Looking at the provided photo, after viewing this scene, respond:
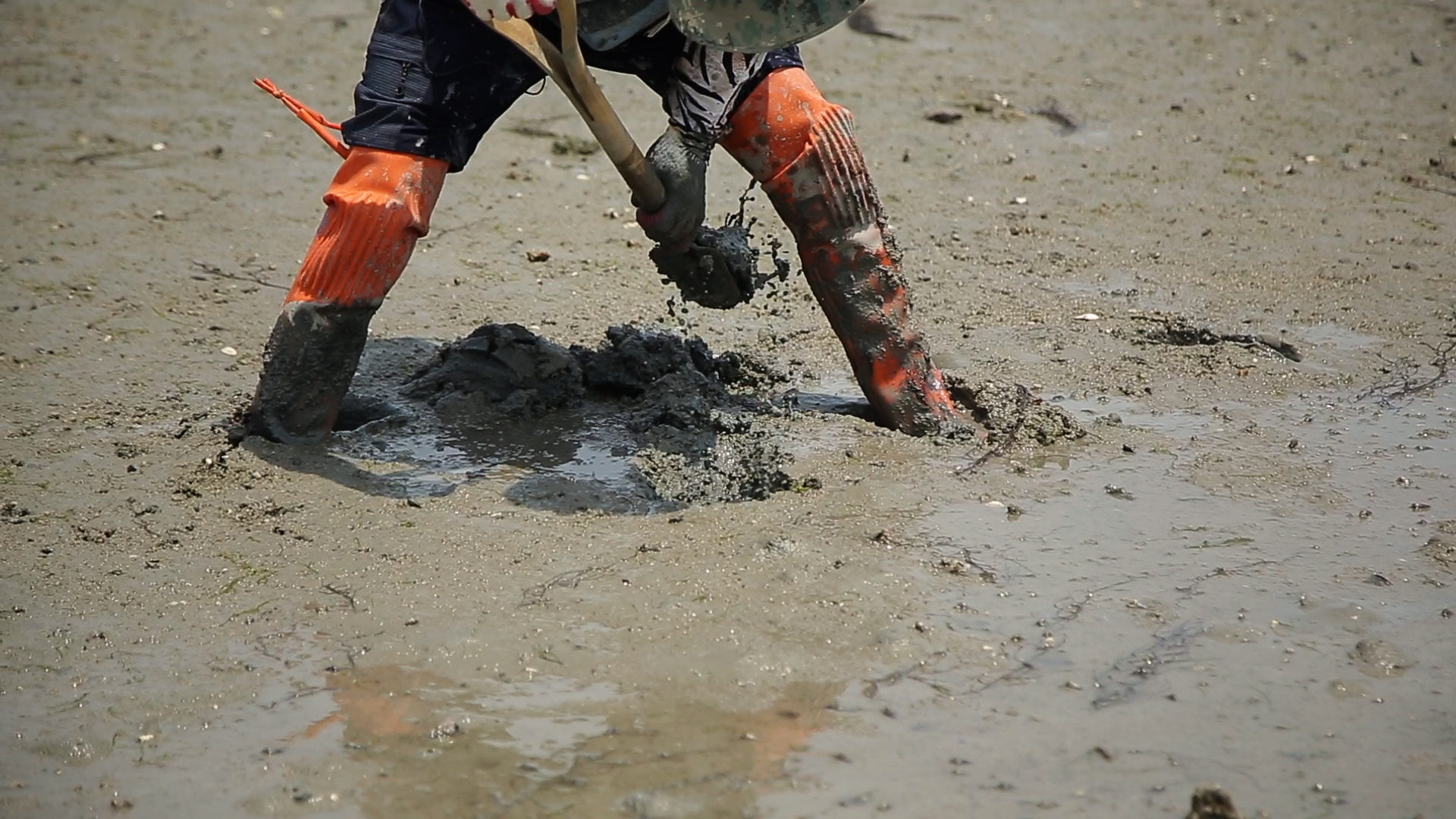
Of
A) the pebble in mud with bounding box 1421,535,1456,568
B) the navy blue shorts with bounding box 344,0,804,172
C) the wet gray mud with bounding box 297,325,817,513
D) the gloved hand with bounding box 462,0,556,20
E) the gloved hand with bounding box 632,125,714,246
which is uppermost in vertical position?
the gloved hand with bounding box 462,0,556,20

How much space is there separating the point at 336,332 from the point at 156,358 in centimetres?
110

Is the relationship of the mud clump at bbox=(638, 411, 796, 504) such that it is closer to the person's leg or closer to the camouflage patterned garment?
the person's leg

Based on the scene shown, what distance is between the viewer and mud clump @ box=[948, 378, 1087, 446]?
3529 millimetres

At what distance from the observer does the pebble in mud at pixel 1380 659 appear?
2.61 m

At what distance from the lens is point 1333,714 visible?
249cm

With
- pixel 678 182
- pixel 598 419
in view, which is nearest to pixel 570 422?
pixel 598 419

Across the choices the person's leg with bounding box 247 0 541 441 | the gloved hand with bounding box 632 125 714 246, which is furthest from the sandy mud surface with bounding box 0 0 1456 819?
the gloved hand with bounding box 632 125 714 246

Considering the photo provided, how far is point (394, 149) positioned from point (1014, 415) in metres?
1.59

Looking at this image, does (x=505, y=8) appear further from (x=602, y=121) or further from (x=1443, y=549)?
(x=1443, y=549)

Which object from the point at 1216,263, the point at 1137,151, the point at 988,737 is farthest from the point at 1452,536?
the point at 1137,151

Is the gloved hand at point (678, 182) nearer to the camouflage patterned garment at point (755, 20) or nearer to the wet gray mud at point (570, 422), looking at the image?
the camouflage patterned garment at point (755, 20)

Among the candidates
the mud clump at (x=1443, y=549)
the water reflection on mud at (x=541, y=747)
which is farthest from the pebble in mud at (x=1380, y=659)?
the water reflection on mud at (x=541, y=747)

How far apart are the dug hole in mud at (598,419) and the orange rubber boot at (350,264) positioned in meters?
0.24

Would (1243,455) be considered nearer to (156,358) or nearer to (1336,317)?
(1336,317)
